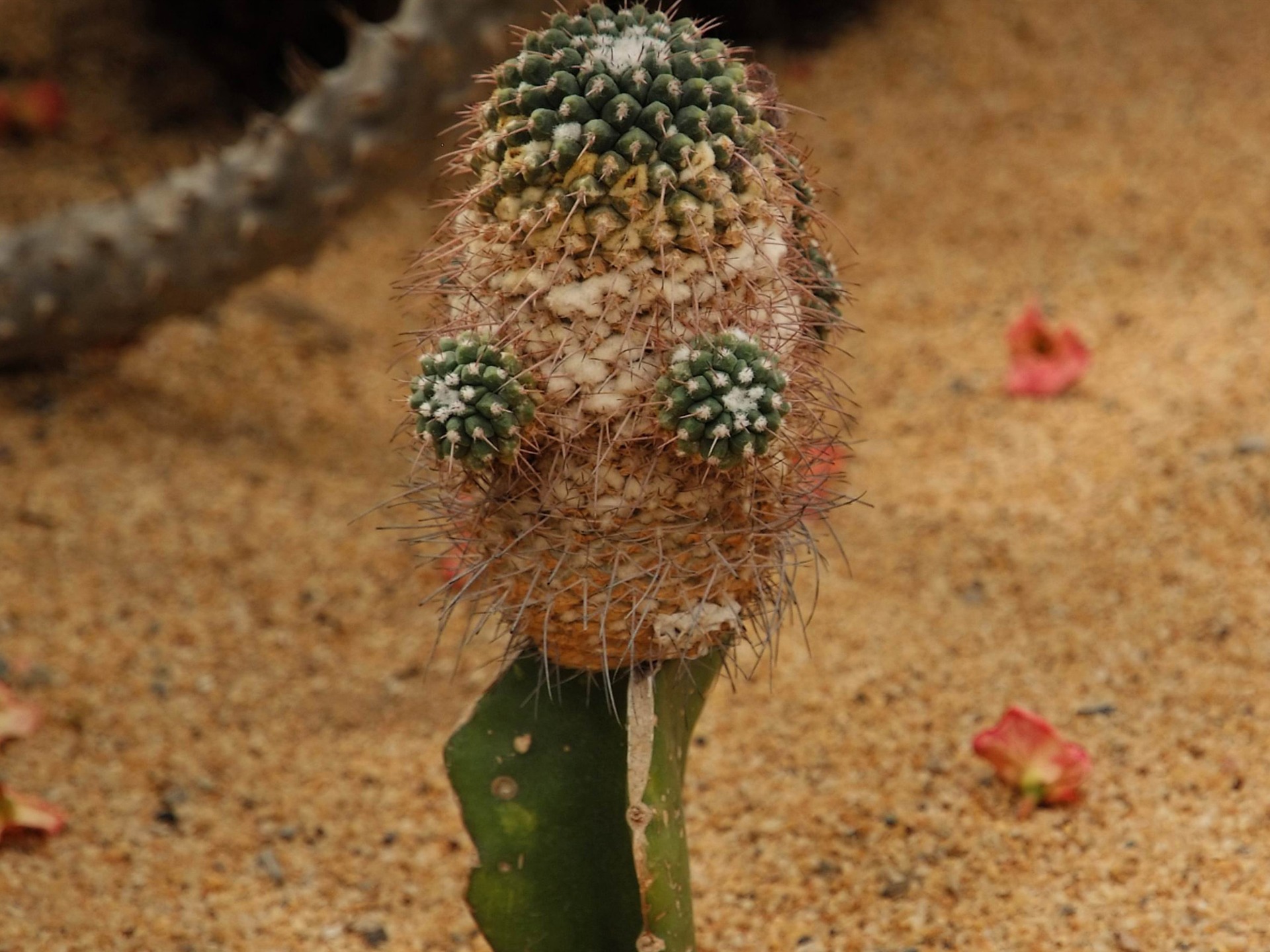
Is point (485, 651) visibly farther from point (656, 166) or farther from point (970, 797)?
point (656, 166)

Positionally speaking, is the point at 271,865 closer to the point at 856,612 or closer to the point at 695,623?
the point at 695,623

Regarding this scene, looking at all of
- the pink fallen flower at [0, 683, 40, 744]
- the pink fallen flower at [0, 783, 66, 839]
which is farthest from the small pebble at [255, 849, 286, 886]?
the pink fallen flower at [0, 683, 40, 744]

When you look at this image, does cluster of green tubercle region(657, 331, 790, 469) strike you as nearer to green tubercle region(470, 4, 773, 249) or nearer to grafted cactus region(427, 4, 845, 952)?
grafted cactus region(427, 4, 845, 952)

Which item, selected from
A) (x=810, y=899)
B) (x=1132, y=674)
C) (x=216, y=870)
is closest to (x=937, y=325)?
(x=1132, y=674)

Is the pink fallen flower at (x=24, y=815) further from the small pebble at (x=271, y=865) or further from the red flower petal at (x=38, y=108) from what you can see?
the red flower petal at (x=38, y=108)

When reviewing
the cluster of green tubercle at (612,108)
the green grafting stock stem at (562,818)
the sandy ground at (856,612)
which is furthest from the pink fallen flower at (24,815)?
the cluster of green tubercle at (612,108)
